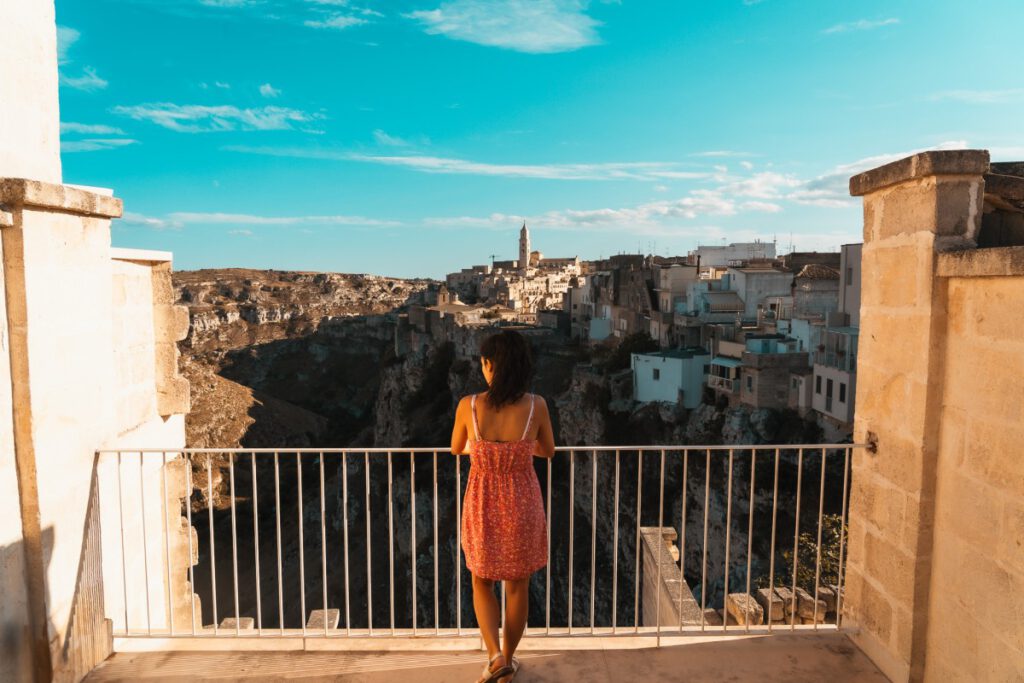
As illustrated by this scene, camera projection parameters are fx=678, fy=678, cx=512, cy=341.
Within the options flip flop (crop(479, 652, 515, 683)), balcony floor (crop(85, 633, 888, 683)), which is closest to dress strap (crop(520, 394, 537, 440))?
flip flop (crop(479, 652, 515, 683))

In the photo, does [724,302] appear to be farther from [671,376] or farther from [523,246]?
[523,246]

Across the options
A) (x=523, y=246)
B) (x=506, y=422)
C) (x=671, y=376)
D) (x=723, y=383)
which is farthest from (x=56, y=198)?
(x=523, y=246)

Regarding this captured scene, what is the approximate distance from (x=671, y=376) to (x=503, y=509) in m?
27.1

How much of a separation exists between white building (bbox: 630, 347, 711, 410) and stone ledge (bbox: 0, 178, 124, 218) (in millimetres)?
26893

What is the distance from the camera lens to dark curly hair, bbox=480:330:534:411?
9.77 ft

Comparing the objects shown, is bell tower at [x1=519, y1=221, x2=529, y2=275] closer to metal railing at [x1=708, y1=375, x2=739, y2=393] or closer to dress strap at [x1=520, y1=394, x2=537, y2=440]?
metal railing at [x1=708, y1=375, x2=739, y2=393]

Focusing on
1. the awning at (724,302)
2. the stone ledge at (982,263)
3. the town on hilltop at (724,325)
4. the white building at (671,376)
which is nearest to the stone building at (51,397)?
the stone ledge at (982,263)

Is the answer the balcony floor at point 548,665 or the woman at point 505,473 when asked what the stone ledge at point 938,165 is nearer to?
the woman at point 505,473

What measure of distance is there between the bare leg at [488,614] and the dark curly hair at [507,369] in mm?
872

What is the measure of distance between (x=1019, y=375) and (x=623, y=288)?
126ft

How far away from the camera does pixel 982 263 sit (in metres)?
2.69

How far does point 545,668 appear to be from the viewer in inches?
134

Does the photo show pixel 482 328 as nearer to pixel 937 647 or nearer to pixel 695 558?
pixel 695 558

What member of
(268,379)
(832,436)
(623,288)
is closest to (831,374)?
Answer: (832,436)
